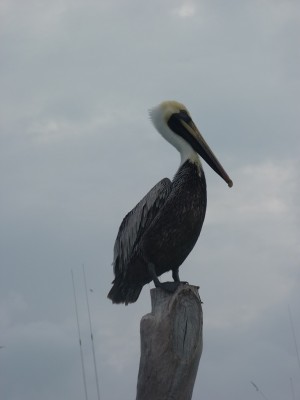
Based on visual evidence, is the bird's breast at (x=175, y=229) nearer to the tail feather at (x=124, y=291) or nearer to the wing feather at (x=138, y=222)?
the wing feather at (x=138, y=222)

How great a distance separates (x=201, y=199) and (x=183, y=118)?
106 centimetres

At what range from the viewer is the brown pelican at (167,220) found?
7.79 meters

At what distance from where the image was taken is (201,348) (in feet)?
21.3

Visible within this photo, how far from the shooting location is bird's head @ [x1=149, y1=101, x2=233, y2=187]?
8.42 meters

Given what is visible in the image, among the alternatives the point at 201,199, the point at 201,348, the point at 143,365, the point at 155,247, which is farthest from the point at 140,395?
the point at 201,199

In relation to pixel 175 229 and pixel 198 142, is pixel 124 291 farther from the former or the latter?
pixel 198 142

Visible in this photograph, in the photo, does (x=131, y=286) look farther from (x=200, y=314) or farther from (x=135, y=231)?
(x=200, y=314)

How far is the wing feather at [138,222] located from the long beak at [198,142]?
0.56 meters

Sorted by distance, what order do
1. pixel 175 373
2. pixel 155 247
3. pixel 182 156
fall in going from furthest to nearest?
pixel 182 156
pixel 155 247
pixel 175 373

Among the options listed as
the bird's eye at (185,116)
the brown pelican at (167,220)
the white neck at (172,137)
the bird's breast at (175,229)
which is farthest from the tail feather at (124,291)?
the bird's eye at (185,116)

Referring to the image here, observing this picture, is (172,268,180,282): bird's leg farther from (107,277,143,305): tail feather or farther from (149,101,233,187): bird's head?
(149,101,233,187): bird's head

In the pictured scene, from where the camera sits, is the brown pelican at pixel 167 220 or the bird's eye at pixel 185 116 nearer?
the brown pelican at pixel 167 220

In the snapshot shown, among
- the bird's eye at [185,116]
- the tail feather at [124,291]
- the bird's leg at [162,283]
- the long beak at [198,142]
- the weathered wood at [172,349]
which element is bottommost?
the weathered wood at [172,349]

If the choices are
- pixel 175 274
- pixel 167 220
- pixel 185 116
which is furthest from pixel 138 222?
pixel 185 116
